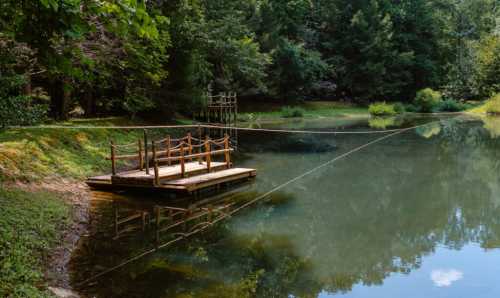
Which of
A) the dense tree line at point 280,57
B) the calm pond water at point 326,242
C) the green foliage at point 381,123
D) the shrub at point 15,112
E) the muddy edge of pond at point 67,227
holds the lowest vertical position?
the calm pond water at point 326,242

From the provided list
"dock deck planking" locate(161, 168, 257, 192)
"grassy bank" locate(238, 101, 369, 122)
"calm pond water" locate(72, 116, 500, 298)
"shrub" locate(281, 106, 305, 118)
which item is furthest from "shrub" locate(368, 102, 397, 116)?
"dock deck planking" locate(161, 168, 257, 192)

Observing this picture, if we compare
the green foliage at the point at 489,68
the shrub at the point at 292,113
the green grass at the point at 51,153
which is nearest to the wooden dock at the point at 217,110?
the shrub at the point at 292,113

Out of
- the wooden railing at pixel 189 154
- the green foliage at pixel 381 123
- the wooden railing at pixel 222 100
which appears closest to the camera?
the wooden railing at pixel 189 154

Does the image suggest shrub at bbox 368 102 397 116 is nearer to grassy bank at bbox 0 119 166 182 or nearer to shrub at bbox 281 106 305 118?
shrub at bbox 281 106 305 118

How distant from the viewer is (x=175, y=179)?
11180 millimetres

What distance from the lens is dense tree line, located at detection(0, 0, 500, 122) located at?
16812 millimetres

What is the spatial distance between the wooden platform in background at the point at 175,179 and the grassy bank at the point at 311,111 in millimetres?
20151

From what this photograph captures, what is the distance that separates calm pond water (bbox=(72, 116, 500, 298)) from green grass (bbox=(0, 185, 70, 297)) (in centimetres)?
54

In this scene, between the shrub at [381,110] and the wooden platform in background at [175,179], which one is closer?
the wooden platform in background at [175,179]

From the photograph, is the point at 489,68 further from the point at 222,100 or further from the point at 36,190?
the point at 36,190

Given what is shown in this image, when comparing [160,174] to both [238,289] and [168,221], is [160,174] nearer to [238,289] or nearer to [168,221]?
[168,221]

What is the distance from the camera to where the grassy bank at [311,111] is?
116 ft

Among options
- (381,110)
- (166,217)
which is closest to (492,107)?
(381,110)

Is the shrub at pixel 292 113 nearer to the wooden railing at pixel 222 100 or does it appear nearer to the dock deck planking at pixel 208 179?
the wooden railing at pixel 222 100
